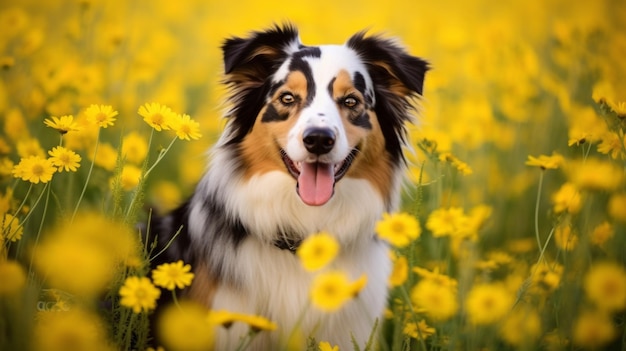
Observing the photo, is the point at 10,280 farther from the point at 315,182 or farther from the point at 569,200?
the point at 569,200

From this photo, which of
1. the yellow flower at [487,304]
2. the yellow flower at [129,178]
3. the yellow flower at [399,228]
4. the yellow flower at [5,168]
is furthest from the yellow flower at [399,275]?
the yellow flower at [5,168]

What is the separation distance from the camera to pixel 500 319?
2.44m

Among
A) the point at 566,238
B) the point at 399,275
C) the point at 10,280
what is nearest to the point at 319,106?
the point at 399,275

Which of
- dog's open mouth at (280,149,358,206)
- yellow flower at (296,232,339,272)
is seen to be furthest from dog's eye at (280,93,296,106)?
yellow flower at (296,232,339,272)

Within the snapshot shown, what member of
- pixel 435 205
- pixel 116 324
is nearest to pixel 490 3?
pixel 435 205

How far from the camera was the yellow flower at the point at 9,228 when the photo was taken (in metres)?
2.53

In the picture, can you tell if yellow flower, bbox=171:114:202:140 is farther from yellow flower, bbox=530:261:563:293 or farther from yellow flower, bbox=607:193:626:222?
yellow flower, bbox=607:193:626:222

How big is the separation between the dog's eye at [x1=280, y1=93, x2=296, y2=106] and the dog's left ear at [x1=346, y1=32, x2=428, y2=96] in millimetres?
563

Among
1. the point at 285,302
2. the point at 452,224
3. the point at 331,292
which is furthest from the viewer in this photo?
the point at 285,302

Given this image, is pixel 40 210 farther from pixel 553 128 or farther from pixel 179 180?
pixel 553 128

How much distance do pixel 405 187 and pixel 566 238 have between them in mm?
1010

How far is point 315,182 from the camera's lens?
3092 mm

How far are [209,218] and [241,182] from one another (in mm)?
266

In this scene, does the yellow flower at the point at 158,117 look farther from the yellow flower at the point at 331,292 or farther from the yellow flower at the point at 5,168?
the yellow flower at the point at 331,292
